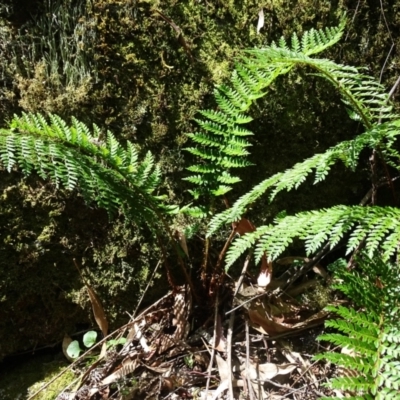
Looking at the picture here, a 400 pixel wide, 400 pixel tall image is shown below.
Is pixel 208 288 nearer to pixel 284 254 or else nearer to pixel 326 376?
pixel 284 254

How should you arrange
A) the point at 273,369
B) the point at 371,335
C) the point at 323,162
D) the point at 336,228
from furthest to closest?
the point at 273,369 → the point at 323,162 → the point at 336,228 → the point at 371,335

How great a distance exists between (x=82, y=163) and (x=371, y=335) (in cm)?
134

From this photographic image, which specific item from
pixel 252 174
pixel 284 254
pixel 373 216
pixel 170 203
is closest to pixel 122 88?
pixel 170 203

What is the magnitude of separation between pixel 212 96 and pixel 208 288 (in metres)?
1.03

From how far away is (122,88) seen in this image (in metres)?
2.72

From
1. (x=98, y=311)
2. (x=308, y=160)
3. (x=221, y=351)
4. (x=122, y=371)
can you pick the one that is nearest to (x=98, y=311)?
(x=98, y=311)

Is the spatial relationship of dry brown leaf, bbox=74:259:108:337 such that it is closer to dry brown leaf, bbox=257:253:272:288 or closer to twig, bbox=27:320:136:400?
twig, bbox=27:320:136:400

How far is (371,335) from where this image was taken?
1.81m

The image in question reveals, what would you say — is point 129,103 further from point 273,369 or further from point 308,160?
point 273,369

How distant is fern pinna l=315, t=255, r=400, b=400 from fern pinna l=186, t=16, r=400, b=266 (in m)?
0.14

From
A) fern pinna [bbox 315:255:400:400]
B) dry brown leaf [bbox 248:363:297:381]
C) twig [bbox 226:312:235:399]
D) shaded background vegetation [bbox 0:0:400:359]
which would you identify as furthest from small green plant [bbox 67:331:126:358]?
fern pinna [bbox 315:255:400:400]

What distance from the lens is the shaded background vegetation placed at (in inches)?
105

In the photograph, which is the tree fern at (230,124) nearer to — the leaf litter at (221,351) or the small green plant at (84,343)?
the leaf litter at (221,351)

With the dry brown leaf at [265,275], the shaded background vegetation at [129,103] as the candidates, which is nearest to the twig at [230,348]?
the dry brown leaf at [265,275]
